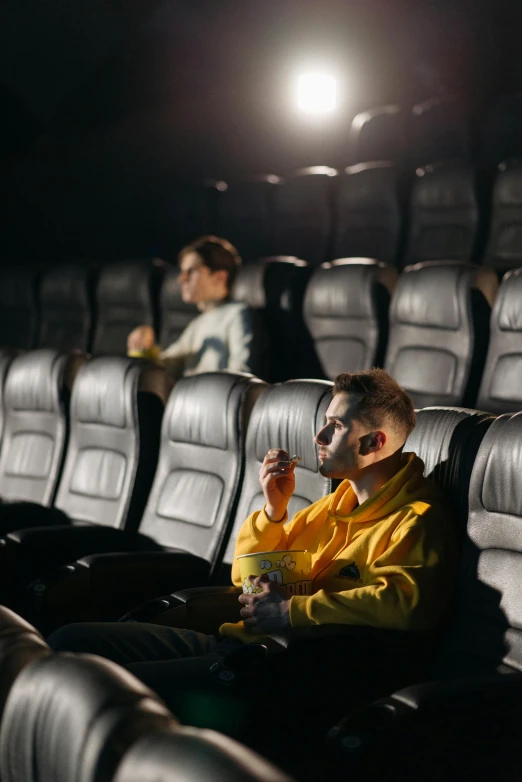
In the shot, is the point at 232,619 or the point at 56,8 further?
the point at 56,8

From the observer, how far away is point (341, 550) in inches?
74.7

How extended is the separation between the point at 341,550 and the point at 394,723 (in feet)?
2.04

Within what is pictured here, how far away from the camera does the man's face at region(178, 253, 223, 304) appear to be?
3.95 m

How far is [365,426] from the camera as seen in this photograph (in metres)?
1.83

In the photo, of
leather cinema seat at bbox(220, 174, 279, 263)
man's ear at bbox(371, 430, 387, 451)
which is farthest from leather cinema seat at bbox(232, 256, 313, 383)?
man's ear at bbox(371, 430, 387, 451)

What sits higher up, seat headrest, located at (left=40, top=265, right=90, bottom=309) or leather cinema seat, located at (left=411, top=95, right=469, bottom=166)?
leather cinema seat, located at (left=411, top=95, right=469, bottom=166)

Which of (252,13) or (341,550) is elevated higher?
(252,13)

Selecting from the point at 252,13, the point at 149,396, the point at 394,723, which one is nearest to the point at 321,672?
the point at 394,723

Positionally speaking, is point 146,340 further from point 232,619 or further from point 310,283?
point 232,619

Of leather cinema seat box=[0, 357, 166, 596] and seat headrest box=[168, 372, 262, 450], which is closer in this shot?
seat headrest box=[168, 372, 262, 450]

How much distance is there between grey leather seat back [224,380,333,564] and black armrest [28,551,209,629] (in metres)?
0.24

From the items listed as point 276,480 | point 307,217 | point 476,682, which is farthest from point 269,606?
point 307,217

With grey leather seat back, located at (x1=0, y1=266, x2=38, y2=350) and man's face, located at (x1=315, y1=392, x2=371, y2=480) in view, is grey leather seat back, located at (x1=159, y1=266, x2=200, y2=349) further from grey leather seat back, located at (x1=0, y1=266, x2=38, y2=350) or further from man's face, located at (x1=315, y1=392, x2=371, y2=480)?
man's face, located at (x1=315, y1=392, x2=371, y2=480)

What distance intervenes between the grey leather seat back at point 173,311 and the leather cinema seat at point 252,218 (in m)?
0.92
